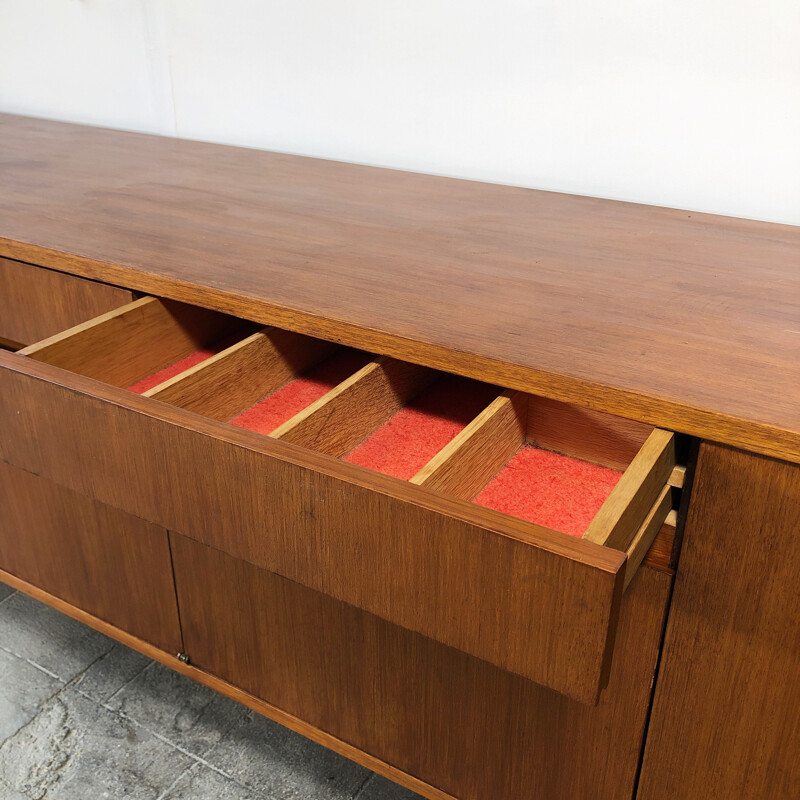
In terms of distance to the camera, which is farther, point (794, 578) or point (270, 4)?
point (270, 4)

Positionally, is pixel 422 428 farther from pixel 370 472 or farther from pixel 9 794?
pixel 9 794

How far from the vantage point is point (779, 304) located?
86 cm

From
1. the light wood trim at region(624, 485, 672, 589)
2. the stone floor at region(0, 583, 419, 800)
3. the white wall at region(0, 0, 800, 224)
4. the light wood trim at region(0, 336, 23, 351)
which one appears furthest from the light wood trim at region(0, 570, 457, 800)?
the white wall at region(0, 0, 800, 224)

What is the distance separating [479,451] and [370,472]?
151 mm

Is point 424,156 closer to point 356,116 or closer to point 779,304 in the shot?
point 356,116

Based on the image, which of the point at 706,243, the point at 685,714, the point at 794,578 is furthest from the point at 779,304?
the point at 685,714

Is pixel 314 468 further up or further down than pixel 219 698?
further up

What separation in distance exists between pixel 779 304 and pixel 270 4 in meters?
0.94

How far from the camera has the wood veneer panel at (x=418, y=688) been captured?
0.83 meters

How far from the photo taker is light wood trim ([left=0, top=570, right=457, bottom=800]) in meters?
1.00

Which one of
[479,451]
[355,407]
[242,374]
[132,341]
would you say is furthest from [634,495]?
[132,341]

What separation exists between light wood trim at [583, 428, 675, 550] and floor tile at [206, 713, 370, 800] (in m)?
0.69

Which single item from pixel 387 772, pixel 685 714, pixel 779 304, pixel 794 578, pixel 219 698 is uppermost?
pixel 779 304

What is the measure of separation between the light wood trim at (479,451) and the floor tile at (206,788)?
0.60 m
